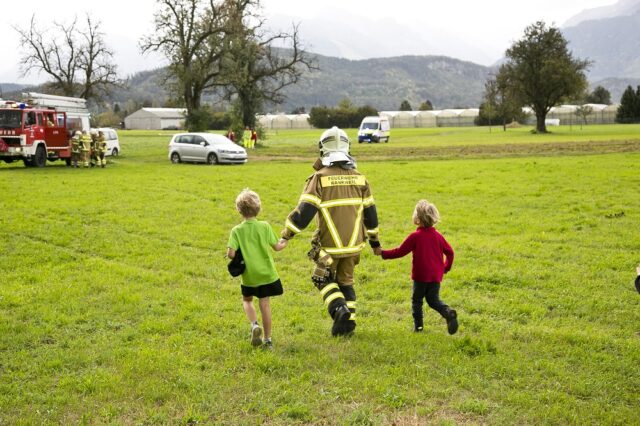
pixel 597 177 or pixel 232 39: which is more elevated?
pixel 232 39

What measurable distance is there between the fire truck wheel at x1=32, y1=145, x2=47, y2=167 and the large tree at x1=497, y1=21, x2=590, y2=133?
47789 mm

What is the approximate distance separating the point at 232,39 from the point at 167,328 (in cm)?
4086

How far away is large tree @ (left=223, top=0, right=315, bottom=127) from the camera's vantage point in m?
44.4

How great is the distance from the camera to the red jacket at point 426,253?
6.18 metres

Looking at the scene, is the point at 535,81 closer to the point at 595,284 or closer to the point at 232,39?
the point at 232,39

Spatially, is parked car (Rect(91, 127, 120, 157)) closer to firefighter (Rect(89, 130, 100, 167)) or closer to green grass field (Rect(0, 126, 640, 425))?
firefighter (Rect(89, 130, 100, 167))

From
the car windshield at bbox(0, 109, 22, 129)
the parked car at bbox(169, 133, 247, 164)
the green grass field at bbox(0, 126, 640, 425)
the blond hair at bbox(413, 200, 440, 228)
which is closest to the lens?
the green grass field at bbox(0, 126, 640, 425)

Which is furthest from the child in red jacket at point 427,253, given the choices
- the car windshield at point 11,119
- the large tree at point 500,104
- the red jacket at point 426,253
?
the large tree at point 500,104

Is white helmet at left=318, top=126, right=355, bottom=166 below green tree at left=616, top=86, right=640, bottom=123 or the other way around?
below

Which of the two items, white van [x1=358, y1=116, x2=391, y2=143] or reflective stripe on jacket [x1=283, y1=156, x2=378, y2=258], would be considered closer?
reflective stripe on jacket [x1=283, y1=156, x2=378, y2=258]

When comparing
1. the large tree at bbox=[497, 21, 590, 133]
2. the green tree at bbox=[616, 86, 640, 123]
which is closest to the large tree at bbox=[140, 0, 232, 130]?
Result: the large tree at bbox=[497, 21, 590, 133]

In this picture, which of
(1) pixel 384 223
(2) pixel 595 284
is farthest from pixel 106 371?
(1) pixel 384 223

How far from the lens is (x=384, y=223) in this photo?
513 inches

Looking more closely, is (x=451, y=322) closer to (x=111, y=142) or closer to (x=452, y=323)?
(x=452, y=323)
